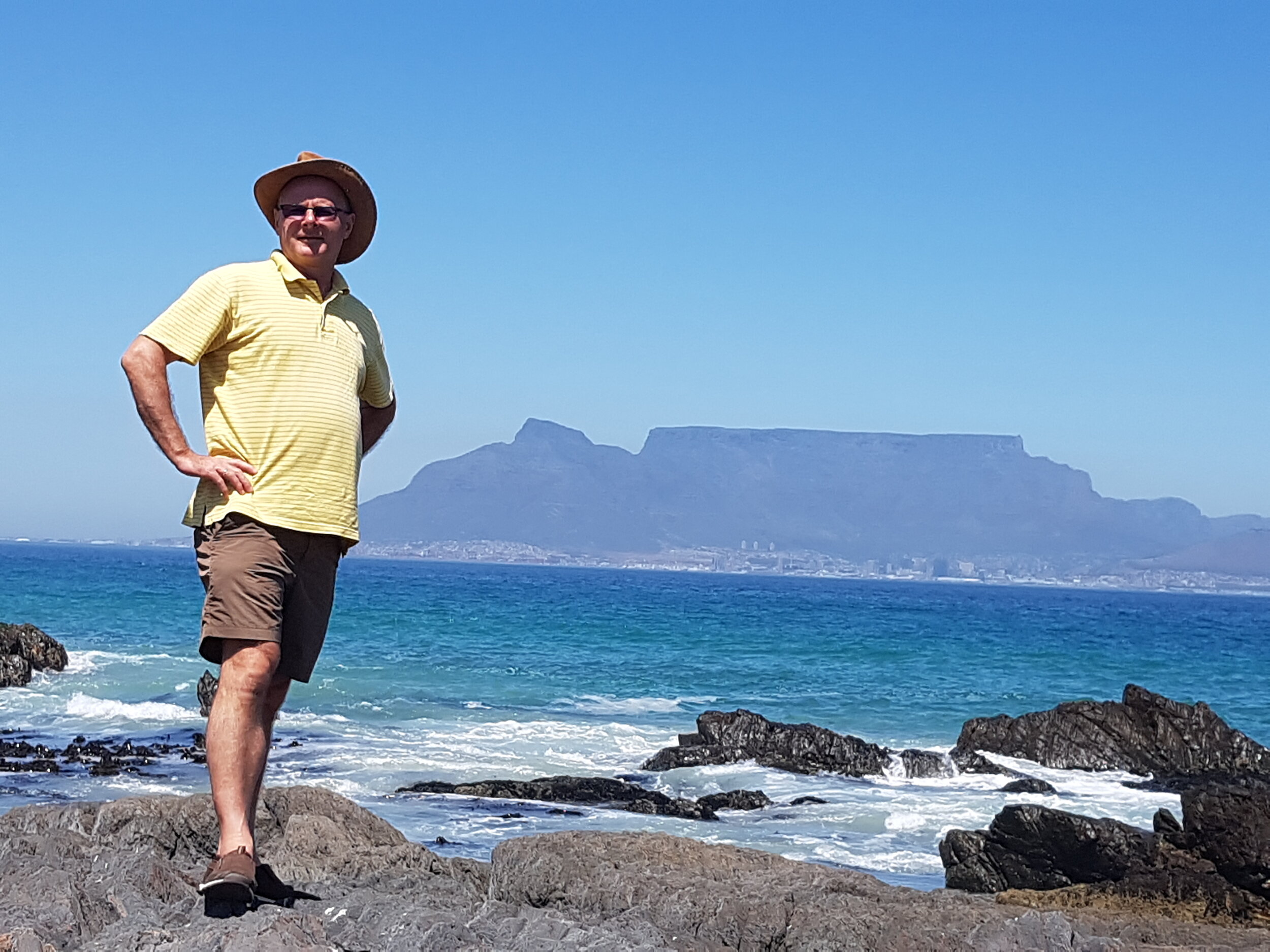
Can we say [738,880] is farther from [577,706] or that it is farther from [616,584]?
[616,584]

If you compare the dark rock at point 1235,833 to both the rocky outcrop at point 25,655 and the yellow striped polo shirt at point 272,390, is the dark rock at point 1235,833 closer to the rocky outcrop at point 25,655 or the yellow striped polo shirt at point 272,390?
the yellow striped polo shirt at point 272,390

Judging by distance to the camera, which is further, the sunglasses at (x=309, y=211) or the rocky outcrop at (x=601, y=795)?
the rocky outcrop at (x=601, y=795)

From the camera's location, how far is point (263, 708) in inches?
158

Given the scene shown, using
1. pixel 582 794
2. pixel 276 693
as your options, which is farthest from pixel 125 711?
pixel 276 693

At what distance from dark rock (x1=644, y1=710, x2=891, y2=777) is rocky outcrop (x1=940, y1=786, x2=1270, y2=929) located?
25.9 ft

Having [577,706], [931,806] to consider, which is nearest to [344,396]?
[931,806]

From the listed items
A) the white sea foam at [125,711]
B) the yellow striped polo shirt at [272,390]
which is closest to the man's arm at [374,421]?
the yellow striped polo shirt at [272,390]

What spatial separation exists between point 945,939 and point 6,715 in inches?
740

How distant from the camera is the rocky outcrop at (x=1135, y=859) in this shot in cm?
728

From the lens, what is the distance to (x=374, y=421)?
453 cm

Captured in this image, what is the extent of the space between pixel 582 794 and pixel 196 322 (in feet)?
35.1

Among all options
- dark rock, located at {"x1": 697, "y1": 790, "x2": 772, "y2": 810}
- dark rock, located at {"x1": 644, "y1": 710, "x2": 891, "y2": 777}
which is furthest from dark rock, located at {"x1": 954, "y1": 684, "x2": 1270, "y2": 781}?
dark rock, located at {"x1": 697, "y1": 790, "x2": 772, "y2": 810}

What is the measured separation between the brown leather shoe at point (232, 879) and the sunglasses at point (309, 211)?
1879 mm

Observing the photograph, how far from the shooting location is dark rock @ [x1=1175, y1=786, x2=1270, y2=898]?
7383mm
